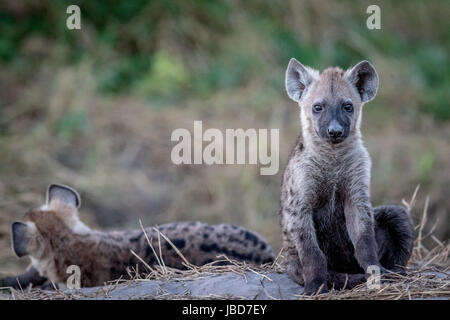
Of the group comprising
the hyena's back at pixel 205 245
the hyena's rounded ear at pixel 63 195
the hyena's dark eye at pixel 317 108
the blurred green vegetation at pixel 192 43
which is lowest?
the hyena's back at pixel 205 245

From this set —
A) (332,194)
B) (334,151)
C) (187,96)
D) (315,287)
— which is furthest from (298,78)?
(187,96)

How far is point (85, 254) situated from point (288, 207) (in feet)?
8.07

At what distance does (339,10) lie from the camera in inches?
609

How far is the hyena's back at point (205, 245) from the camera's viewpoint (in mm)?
8039

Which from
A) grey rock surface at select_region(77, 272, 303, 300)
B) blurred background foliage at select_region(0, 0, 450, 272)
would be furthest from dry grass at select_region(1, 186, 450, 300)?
blurred background foliage at select_region(0, 0, 450, 272)

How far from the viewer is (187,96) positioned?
14492 mm

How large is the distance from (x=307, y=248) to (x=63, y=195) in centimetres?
319

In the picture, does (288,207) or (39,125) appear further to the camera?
(39,125)

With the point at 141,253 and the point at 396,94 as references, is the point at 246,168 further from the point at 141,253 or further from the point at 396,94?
the point at 141,253

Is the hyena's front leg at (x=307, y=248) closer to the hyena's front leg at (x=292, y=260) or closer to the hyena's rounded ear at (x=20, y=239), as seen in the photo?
the hyena's front leg at (x=292, y=260)

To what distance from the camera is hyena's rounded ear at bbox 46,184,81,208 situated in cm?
869

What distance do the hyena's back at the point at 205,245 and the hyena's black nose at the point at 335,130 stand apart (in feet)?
6.42

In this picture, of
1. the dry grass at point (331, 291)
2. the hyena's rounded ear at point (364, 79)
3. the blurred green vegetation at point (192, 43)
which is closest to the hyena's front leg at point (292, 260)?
the dry grass at point (331, 291)

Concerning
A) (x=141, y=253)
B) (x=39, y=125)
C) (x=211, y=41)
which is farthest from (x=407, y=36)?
(x=141, y=253)
